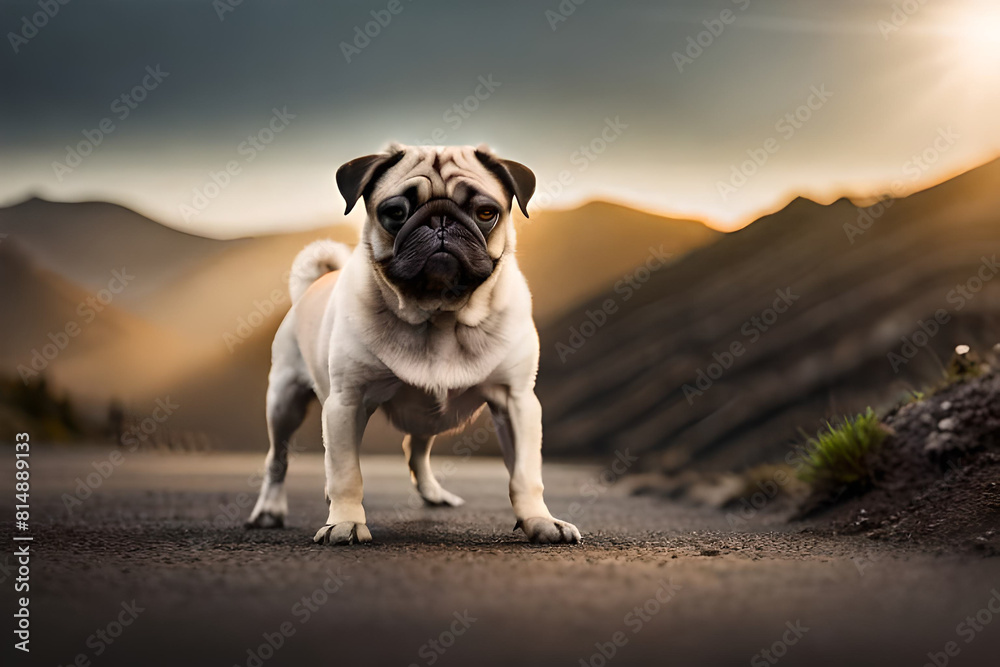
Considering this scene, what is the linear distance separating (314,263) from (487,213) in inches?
94.9

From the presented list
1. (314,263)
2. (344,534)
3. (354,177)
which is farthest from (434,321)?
(314,263)

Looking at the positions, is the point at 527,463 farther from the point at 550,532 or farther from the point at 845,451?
the point at 845,451

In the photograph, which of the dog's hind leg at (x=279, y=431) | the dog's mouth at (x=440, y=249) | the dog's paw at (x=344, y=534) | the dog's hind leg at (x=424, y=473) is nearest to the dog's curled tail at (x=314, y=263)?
the dog's hind leg at (x=279, y=431)

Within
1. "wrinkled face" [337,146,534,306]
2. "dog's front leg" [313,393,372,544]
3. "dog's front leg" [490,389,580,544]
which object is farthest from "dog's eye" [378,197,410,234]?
"dog's front leg" [490,389,580,544]

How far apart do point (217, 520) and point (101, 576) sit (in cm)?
248

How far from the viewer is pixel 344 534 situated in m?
4.59

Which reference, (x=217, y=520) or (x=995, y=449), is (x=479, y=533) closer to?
(x=217, y=520)

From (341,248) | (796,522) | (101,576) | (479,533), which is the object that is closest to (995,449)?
(796,522)

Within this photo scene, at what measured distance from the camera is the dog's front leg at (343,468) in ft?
15.4

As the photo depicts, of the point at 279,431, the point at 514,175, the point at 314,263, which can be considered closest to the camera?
the point at 514,175

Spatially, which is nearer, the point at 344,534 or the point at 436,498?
the point at 344,534

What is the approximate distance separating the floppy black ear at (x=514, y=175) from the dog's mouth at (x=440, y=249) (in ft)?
1.29

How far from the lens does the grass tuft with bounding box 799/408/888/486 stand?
236 inches

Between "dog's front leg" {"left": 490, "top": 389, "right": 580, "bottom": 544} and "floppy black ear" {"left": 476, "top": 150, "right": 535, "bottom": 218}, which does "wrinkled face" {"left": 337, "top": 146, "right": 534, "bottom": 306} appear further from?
"dog's front leg" {"left": 490, "top": 389, "right": 580, "bottom": 544}
